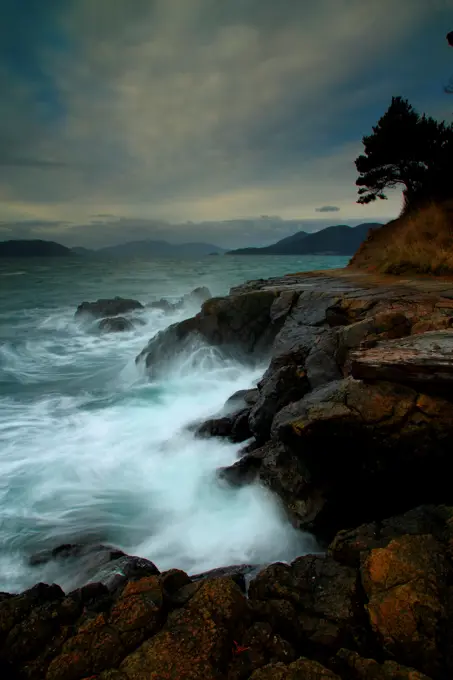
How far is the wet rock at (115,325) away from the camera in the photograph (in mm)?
24625

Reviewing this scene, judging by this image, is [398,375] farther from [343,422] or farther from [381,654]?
[381,654]

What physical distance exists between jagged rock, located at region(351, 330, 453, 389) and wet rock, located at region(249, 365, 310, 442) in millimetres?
1959

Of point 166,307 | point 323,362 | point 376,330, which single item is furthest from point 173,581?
point 166,307

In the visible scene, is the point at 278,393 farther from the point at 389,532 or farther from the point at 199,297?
the point at 199,297

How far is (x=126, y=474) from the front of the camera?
829 cm

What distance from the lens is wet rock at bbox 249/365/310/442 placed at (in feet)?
Result: 22.7

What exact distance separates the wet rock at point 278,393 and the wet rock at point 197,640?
3950mm

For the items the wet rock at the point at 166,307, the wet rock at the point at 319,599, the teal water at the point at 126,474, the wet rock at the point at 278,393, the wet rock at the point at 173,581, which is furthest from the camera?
the wet rock at the point at 166,307

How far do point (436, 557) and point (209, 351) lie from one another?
439 inches

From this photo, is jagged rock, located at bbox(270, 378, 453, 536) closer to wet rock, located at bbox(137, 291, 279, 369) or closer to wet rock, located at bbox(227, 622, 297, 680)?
wet rock, located at bbox(227, 622, 297, 680)

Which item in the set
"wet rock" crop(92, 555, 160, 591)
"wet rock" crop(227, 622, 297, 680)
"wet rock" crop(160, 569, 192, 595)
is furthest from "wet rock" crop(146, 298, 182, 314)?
"wet rock" crop(227, 622, 297, 680)

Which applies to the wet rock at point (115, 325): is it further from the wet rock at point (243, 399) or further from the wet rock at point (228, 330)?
the wet rock at point (243, 399)

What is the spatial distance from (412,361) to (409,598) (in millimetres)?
2641

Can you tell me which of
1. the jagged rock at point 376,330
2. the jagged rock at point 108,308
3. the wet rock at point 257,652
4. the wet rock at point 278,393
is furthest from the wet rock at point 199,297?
the wet rock at point 257,652
